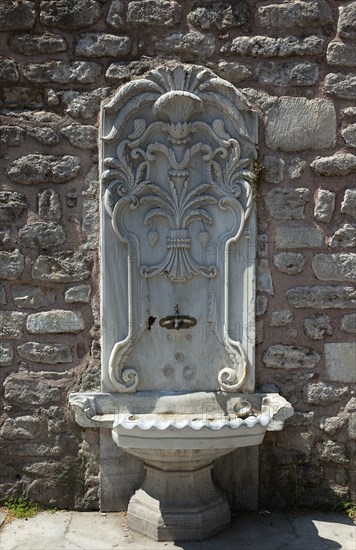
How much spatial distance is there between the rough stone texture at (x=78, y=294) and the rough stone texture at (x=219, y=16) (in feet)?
5.27

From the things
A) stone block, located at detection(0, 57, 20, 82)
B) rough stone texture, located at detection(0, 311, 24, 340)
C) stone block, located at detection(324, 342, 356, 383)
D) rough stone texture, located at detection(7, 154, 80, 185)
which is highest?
stone block, located at detection(0, 57, 20, 82)

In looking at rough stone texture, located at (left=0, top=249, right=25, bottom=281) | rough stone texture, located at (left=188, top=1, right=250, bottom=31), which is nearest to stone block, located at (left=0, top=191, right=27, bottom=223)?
rough stone texture, located at (left=0, top=249, right=25, bottom=281)

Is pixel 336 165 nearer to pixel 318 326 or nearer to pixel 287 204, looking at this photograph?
pixel 287 204

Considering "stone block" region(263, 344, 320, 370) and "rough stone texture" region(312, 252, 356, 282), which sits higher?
"rough stone texture" region(312, 252, 356, 282)

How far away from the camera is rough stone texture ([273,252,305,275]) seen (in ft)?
10.8

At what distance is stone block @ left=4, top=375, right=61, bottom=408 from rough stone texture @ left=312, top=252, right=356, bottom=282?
5.35ft

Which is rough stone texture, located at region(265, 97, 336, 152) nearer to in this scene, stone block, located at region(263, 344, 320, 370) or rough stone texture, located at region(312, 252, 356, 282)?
rough stone texture, located at region(312, 252, 356, 282)

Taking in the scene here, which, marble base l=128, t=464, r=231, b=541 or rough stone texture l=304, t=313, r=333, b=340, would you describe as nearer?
marble base l=128, t=464, r=231, b=541

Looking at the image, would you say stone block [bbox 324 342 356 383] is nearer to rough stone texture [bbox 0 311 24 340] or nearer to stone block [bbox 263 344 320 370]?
stone block [bbox 263 344 320 370]

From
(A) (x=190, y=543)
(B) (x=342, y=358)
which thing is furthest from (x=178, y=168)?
(A) (x=190, y=543)

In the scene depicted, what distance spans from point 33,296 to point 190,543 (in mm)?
1577

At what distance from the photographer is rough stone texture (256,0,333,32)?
323 centimetres

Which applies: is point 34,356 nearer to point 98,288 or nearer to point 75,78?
point 98,288

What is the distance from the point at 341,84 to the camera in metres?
3.25
